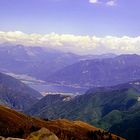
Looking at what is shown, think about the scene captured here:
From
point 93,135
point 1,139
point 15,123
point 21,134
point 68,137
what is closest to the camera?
point 1,139

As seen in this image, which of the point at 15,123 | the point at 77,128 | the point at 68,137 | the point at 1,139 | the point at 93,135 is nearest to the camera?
the point at 1,139

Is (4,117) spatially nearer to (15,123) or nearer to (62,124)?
(15,123)

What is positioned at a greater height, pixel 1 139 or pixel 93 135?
pixel 1 139

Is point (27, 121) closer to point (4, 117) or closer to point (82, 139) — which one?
point (4, 117)

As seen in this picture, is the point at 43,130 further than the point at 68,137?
No

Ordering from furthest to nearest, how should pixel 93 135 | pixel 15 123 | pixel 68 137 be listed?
pixel 93 135, pixel 15 123, pixel 68 137

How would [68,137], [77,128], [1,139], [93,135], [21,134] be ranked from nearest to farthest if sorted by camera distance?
[1,139] < [21,134] < [68,137] < [93,135] < [77,128]

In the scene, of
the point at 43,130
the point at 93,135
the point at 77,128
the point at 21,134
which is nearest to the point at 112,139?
the point at 93,135

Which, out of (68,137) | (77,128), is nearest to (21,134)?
(68,137)

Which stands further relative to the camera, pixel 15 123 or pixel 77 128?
pixel 77 128
